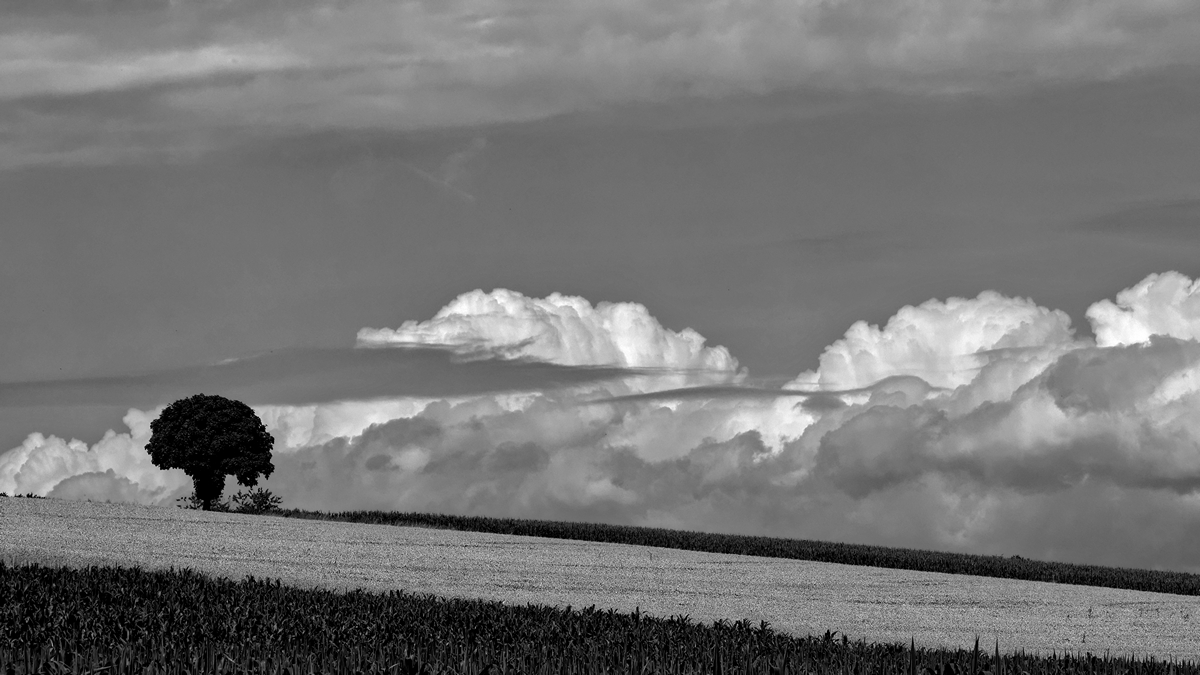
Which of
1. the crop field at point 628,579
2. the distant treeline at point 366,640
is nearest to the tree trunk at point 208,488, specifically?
the crop field at point 628,579

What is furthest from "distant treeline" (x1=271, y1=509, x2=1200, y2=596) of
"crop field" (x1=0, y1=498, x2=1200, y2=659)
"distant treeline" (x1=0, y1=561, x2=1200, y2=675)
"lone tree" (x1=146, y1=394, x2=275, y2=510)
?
"distant treeline" (x1=0, y1=561, x2=1200, y2=675)

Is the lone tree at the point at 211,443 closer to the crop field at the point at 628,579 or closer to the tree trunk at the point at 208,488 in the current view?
the tree trunk at the point at 208,488

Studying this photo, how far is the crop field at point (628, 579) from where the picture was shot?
21.1m

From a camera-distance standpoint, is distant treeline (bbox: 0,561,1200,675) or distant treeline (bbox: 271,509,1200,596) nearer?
distant treeline (bbox: 0,561,1200,675)

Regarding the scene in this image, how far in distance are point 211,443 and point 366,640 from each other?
39.9 m

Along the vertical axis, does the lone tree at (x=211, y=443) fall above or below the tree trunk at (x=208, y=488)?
above

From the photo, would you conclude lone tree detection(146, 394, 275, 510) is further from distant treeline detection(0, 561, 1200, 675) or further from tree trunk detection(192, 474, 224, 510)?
distant treeline detection(0, 561, 1200, 675)

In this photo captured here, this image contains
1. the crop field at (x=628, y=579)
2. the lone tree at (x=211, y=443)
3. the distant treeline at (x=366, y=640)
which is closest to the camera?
the distant treeline at (x=366, y=640)

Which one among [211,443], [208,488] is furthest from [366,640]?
[208,488]

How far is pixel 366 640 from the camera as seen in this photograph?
11.3 meters

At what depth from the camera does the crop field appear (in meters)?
21.1

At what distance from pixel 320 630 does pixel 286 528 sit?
2318cm

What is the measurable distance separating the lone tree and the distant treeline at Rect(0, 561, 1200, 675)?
32437 mm

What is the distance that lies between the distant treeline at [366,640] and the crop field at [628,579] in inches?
142
